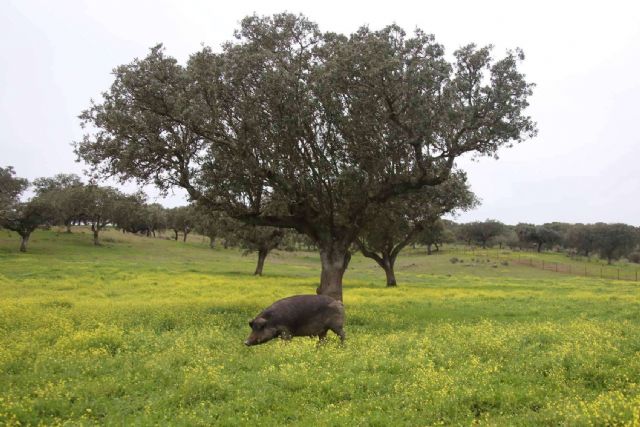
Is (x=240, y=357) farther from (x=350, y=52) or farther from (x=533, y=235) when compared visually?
(x=533, y=235)

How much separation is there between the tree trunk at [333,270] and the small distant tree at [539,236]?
440 ft

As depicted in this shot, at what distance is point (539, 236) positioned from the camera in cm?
14562

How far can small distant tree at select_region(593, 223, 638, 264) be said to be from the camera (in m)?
110

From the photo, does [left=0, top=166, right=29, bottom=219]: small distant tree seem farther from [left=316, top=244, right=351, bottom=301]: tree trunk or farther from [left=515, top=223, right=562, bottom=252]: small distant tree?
[left=515, top=223, right=562, bottom=252]: small distant tree

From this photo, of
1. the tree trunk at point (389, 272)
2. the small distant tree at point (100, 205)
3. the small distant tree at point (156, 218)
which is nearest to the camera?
the tree trunk at point (389, 272)

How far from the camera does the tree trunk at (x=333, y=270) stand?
25828mm

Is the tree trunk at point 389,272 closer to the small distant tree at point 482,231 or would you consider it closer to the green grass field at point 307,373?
the green grass field at point 307,373

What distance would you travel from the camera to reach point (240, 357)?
13922 mm

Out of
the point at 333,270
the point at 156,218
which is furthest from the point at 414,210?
the point at 156,218

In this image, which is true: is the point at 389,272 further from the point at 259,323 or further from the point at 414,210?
the point at 259,323

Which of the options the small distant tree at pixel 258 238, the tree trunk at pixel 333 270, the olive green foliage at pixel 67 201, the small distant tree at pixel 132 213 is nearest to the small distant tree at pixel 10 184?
the olive green foliage at pixel 67 201

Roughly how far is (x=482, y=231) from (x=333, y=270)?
13284cm

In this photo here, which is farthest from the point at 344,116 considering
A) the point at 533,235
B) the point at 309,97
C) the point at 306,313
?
the point at 533,235

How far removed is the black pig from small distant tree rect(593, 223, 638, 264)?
111 m
